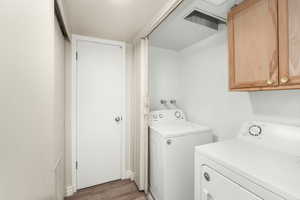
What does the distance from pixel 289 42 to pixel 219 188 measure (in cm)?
107

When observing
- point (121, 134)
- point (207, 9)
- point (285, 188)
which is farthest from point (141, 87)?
point (285, 188)

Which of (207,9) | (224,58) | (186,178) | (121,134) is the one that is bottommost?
(186,178)

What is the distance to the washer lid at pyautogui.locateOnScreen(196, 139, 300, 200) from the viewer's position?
63 cm

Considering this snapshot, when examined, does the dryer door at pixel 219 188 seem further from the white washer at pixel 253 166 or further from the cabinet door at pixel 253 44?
the cabinet door at pixel 253 44

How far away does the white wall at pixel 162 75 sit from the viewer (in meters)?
2.36

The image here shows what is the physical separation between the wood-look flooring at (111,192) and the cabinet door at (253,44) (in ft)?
6.38

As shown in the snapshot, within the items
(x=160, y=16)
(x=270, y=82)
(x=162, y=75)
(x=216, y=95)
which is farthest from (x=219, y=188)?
(x=162, y=75)

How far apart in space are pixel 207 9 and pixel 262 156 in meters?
1.51

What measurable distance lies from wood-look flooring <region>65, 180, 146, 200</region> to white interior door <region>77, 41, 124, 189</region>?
92 millimetres

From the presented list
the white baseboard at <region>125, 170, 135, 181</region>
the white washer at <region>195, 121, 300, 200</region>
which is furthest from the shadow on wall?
the white baseboard at <region>125, 170, 135, 181</region>

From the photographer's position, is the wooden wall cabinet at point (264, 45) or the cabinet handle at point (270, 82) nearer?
the wooden wall cabinet at point (264, 45)

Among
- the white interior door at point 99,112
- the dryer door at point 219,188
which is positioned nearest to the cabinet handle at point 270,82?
the dryer door at point 219,188

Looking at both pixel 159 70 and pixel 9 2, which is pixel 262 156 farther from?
pixel 159 70

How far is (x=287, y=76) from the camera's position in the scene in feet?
2.83
